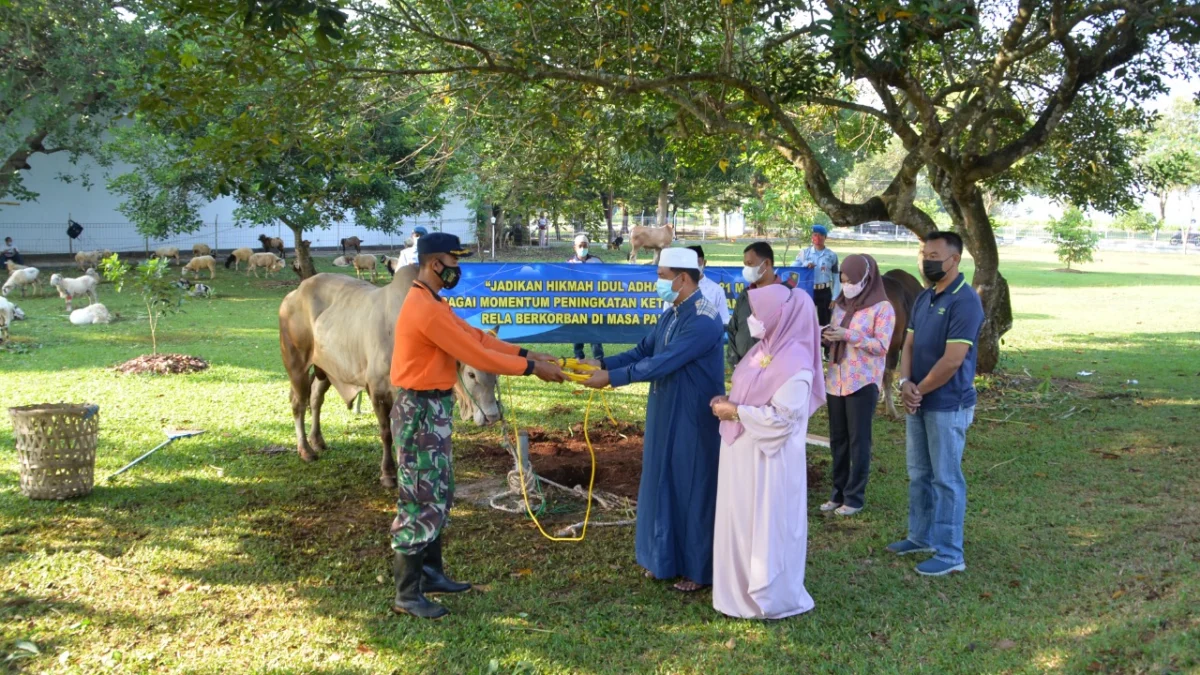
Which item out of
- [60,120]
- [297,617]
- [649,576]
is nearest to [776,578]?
[649,576]

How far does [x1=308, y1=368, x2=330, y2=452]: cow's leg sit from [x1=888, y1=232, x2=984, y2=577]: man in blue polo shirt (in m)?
5.37

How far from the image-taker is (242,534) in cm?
630

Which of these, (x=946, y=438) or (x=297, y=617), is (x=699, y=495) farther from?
(x=297, y=617)

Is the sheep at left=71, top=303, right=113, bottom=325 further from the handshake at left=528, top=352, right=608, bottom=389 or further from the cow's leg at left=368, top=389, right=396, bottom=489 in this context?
the handshake at left=528, top=352, right=608, bottom=389

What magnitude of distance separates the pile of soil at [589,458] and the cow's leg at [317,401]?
5.13ft

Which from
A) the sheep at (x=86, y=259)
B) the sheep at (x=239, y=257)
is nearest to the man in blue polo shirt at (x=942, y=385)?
the sheep at (x=86, y=259)

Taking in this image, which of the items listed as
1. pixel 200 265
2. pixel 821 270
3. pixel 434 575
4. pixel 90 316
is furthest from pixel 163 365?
pixel 200 265

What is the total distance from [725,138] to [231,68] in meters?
6.64

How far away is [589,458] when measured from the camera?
8.28m

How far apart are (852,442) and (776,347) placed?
2242 mm

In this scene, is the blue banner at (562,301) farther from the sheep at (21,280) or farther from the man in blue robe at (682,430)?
the sheep at (21,280)

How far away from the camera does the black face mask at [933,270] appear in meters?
5.47

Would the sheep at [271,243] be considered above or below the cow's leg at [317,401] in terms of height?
above

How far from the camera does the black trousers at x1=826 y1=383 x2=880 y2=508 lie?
6.69m
